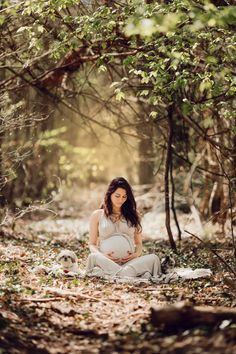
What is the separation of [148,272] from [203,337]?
3.04 metres

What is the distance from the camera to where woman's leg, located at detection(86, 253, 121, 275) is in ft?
23.7

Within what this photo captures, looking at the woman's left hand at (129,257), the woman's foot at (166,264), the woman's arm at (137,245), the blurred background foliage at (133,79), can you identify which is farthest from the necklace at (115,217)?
the blurred background foliage at (133,79)

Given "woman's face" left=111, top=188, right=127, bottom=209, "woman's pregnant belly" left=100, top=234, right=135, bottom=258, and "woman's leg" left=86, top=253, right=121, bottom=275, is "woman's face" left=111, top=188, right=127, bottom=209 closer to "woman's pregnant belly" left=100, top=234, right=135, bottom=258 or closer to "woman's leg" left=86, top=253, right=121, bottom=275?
"woman's pregnant belly" left=100, top=234, right=135, bottom=258

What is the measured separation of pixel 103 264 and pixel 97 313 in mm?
1837

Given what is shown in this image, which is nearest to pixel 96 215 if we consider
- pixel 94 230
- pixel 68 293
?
pixel 94 230

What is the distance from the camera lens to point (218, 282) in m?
6.84

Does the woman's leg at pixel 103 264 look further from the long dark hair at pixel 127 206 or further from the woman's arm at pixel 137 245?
the long dark hair at pixel 127 206

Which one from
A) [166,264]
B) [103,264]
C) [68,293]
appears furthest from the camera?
[166,264]

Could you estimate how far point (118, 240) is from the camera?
7621 millimetres

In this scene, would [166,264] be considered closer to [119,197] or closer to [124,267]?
[124,267]

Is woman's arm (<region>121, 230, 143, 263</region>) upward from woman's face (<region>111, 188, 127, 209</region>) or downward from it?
downward

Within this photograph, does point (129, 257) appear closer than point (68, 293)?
No

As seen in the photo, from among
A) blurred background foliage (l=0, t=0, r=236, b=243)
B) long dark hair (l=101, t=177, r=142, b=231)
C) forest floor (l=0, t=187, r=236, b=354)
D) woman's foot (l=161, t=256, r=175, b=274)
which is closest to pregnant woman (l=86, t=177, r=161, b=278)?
long dark hair (l=101, t=177, r=142, b=231)

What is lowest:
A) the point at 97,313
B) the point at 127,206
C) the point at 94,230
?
the point at 97,313
